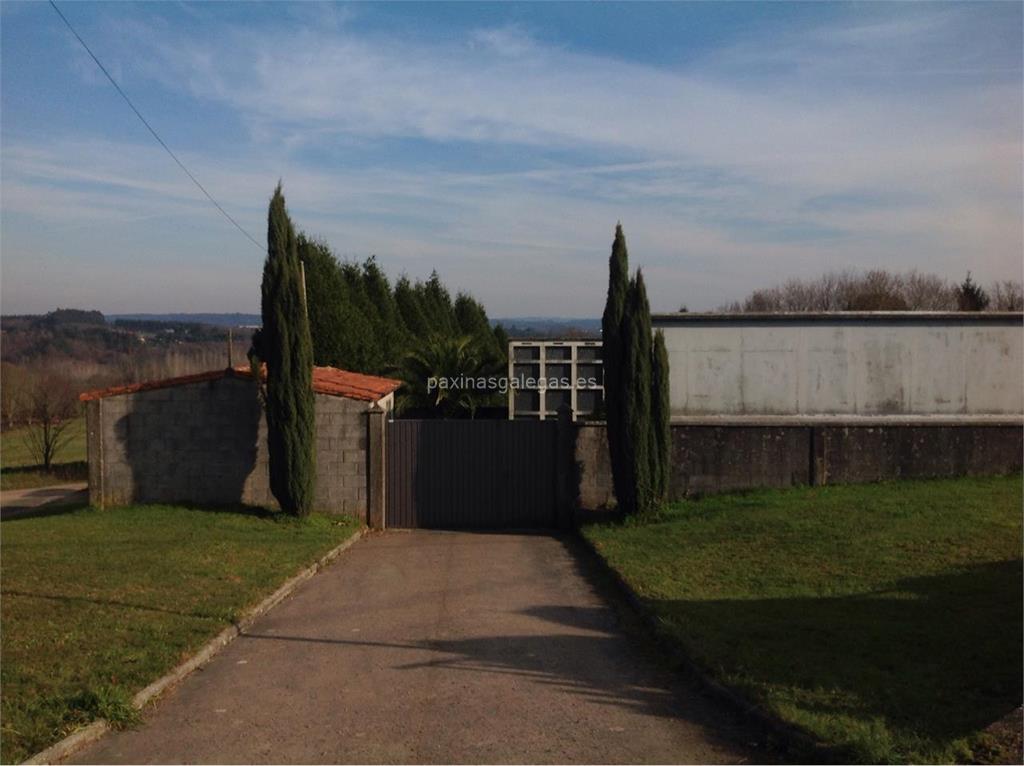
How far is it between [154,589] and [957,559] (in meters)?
8.68

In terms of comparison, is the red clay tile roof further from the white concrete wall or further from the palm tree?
the palm tree

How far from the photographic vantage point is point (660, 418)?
16.4m

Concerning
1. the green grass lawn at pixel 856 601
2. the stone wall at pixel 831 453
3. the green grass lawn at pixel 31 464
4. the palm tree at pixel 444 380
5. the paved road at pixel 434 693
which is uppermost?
the palm tree at pixel 444 380

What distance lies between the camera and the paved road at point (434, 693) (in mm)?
6320

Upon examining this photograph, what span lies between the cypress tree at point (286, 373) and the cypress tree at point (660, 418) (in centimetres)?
558

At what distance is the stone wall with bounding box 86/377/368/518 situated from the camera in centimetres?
1736

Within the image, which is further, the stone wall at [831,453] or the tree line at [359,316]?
the tree line at [359,316]

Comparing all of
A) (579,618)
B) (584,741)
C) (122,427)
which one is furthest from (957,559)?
(122,427)

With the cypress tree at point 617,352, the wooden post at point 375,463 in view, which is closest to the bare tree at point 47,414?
the wooden post at point 375,463

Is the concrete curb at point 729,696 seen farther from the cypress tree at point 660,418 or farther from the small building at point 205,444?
the small building at point 205,444

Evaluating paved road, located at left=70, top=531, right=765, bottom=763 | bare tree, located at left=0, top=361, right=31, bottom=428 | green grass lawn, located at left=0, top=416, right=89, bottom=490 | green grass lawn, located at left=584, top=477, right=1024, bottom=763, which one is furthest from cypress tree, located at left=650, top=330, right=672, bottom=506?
bare tree, located at left=0, top=361, right=31, bottom=428

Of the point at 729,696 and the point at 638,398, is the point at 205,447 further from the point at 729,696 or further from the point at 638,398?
the point at 729,696

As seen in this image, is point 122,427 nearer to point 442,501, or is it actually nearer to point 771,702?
point 442,501

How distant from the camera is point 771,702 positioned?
22.0ft
